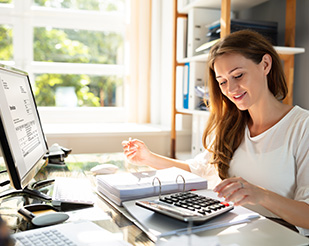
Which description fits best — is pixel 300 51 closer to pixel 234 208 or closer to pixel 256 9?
pixel 256 9

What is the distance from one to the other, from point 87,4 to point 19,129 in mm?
2229

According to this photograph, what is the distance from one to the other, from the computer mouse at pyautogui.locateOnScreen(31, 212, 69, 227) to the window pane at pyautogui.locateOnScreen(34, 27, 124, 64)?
2264 mm

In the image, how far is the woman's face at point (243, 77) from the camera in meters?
1.22

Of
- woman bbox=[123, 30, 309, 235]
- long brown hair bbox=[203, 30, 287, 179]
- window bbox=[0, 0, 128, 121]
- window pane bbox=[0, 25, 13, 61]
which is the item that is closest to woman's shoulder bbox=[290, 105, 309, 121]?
woman bbox=[123, 30, 309, 235]

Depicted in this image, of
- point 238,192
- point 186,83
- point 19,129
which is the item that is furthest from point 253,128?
point 186,83

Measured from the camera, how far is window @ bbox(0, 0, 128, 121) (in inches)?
107

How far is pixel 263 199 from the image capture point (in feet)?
2.89

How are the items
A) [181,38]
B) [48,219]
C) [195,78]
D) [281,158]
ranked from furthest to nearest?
[181,38], [195,78], [281,158], [48,219]

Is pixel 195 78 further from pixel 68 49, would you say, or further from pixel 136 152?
pixel 68 49

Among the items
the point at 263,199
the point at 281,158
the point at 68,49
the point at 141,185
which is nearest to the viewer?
the point at 263,199

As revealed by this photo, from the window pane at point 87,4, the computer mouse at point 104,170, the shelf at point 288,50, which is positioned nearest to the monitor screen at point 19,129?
the computer mouse at point 104,170

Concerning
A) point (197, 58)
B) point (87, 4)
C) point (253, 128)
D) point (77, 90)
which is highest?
point (87, 4)

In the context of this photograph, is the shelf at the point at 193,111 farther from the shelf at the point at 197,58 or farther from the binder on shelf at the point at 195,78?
the shelf at the point at 197,58

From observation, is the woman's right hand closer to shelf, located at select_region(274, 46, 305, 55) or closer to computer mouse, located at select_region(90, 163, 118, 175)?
computer mouse, located at select_region(90, 163, 118, 175)
